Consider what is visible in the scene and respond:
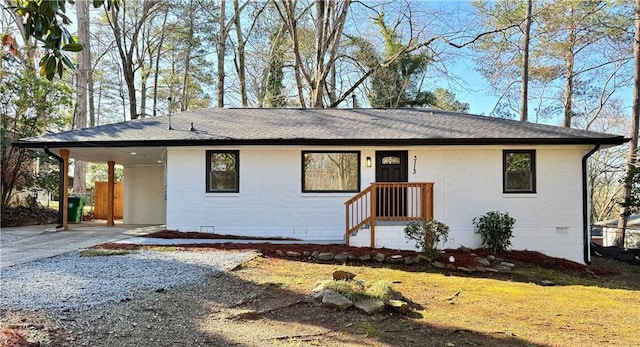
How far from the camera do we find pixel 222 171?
1053 cm

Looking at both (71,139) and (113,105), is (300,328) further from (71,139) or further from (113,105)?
(113,105)

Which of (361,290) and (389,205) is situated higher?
(389,205)

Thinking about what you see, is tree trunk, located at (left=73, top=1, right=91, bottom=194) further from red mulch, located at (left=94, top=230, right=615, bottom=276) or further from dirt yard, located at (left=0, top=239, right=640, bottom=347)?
dirt yard, located at (left=0, top=239, right=640, bottom=347)

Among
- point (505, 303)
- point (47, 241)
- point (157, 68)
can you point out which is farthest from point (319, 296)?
point (157, 68)

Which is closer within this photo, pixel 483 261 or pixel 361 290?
pixel 361 290

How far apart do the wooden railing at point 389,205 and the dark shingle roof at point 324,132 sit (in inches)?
52.5

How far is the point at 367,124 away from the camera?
37.2ft

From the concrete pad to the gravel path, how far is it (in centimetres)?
64

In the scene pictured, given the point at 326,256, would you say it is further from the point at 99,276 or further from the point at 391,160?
the point at 99,276

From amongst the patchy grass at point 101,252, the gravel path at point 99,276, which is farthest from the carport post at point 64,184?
the gravel path at point 99,276

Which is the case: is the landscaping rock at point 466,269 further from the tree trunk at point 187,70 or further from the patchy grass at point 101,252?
the tree trunk at point 187,70

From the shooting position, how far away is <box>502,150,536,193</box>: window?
10148 millimetres

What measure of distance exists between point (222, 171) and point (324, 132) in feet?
9.14

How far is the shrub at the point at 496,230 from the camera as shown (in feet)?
31.2
